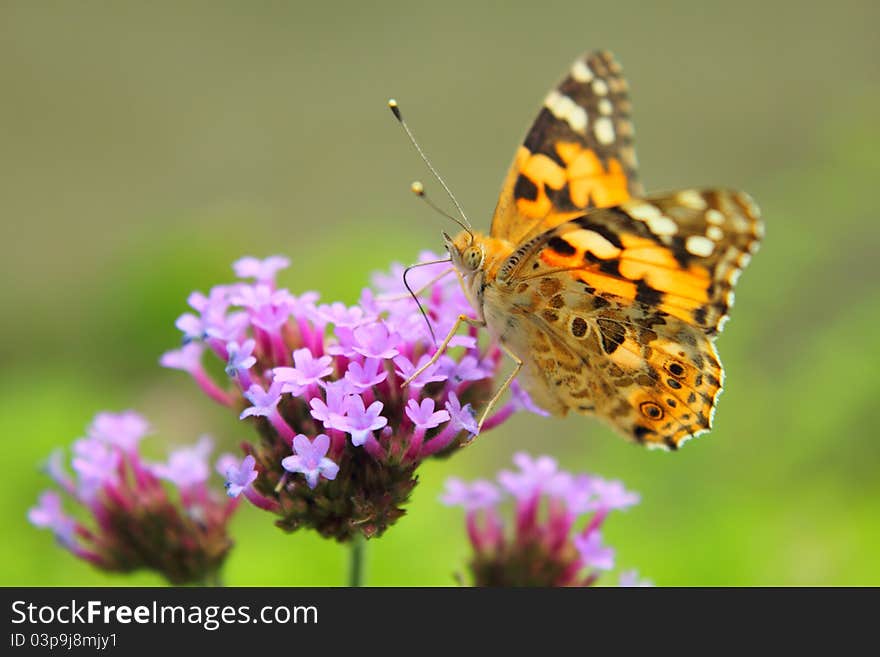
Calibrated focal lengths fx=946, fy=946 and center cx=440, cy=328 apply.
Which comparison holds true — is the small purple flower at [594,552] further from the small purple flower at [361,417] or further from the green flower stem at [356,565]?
the small purple flower at [361,417]

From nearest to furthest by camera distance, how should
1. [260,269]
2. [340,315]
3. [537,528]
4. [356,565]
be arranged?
[340,315] → [356,565] → [260,269] → [537,528]

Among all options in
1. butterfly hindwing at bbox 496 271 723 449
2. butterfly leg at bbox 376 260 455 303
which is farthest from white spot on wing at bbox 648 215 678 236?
butterfly leg at bbox 376 260 455 303

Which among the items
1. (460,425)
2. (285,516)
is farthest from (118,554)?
(460,425)

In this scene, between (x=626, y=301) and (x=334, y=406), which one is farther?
(x=626, y=301)

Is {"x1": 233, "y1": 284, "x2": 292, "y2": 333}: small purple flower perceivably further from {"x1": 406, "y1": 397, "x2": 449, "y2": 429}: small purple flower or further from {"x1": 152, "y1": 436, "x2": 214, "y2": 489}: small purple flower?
{"x1": 152, "y1": 436, "x2": 214, "y2": 489}: small purple flower

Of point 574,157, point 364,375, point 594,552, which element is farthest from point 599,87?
point 594,552

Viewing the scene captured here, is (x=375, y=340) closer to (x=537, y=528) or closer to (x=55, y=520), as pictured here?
(x=537, y=528)
